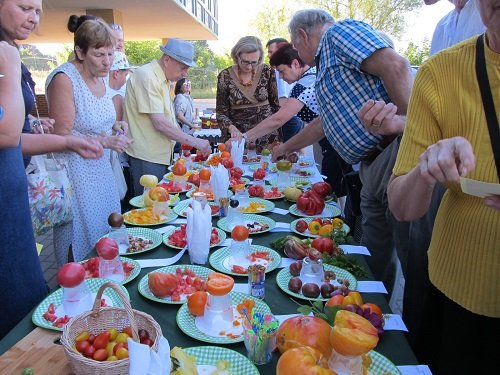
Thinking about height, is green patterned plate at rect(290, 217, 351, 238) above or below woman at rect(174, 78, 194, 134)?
below

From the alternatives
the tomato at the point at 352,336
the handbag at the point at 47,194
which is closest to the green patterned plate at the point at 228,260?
the tomato at the point at 352,336

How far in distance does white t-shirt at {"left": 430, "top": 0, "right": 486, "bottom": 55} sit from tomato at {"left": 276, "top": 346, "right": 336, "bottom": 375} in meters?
2.48

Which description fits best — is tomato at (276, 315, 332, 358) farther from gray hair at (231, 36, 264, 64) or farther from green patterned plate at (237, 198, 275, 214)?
gray hair at (231, 36, 264, 64)

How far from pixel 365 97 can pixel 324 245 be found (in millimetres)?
924

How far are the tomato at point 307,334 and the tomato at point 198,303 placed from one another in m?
0.34

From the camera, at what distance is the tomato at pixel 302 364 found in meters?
0.93

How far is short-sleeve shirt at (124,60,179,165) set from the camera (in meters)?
3.44

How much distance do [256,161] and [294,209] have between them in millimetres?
1556

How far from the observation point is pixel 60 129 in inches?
99.6

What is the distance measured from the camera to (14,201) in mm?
1598

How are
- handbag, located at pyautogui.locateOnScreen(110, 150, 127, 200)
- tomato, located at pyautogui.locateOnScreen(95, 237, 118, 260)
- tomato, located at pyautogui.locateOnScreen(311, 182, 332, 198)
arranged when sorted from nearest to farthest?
tomato, located at pyautogui.locateOnScreen(95, 237, 118, 260) < tomato, located at pyautogui.locateOnScreen(311, 182, 332, 198) < handbag, located at pyautogui.locateOnScreen(110, 150, 127, 200)

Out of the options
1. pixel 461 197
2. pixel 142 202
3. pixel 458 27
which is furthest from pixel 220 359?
pixel 458 27

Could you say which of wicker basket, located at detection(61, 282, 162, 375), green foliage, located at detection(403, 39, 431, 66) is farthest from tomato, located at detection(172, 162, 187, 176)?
green foliage, located at detection(403, 39, 431, 66)

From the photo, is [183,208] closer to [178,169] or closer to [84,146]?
[178,169]
